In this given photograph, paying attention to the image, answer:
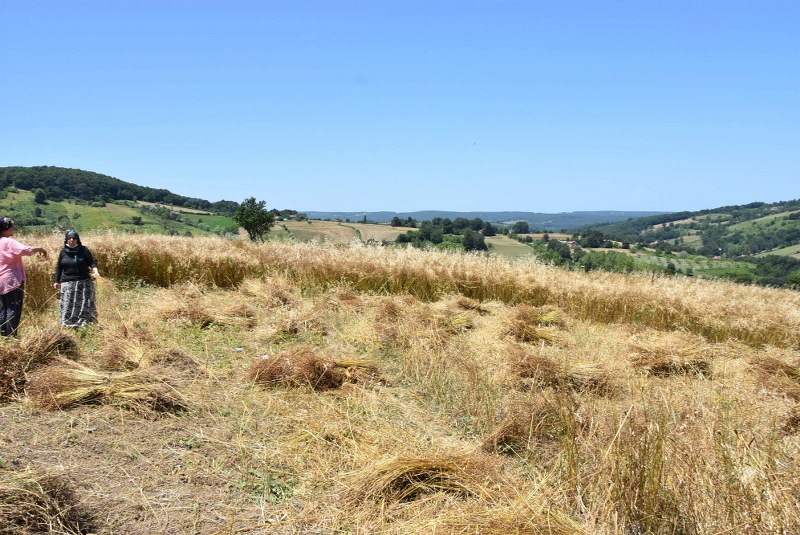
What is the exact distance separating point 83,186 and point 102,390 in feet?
176

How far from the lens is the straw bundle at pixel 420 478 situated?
301 centimetres

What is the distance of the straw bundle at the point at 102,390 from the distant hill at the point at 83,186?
1704 inches

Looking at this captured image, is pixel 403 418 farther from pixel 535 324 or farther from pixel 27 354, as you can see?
pixel 535 324

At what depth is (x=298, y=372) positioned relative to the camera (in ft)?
16.5

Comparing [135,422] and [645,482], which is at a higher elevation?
[645,482]

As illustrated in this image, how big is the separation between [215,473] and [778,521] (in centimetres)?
312

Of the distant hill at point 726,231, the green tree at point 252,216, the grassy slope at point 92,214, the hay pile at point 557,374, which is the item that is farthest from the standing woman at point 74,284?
the distant hill at point 726,231

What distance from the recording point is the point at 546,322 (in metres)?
8.45

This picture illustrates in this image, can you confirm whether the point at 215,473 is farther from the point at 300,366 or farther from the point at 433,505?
the point at 300,366

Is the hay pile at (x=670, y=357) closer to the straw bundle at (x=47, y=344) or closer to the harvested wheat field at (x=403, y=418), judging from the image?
the harvested wheat field at (x=403, y=418)

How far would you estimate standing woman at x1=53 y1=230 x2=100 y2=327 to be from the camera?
22.4 ft

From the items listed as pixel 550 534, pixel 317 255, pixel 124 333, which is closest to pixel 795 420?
pixel 550 534

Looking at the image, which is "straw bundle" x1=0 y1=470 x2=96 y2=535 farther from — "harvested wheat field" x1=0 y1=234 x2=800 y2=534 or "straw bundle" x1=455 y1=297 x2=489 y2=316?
"straw bundle" x1=455 y1=297 x2=489 y2=316

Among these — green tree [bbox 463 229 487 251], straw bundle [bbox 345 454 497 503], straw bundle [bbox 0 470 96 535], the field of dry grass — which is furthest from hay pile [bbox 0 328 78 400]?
the field of dry grass
